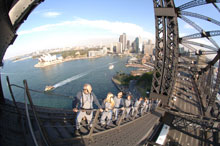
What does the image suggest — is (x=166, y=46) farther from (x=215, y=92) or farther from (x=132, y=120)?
(x=215, y=92)

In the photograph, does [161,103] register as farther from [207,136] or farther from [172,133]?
[207,136]

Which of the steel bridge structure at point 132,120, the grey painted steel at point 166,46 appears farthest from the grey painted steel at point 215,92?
the grey painted steel at point 166,46

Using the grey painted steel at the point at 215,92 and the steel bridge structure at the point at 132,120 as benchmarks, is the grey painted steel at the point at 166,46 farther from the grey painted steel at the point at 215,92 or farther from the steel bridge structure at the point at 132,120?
the grey painted steel at the point at 215,92

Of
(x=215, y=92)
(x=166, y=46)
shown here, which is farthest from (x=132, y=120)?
(x=215, y=92)

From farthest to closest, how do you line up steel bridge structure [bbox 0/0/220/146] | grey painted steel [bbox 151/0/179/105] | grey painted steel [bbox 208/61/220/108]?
1. grey painted steel [bbox 208/61/220/108]
2. grey painted steel [bbox 151/0/179/105]
3. steel bridge structure [bbox 0/0/220/146]

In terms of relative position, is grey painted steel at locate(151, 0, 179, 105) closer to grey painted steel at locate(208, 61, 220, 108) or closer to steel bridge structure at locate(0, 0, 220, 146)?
steel bridge structure at locate(0, 0, 220, 146)

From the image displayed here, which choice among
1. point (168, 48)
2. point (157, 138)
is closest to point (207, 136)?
point (157, 138)

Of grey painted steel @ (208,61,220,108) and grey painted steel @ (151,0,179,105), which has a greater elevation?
grey painted steel @ (151,0,179,105)

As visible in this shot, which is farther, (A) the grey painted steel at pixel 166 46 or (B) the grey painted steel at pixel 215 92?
(B) the grey painted steel at pixel 215 92

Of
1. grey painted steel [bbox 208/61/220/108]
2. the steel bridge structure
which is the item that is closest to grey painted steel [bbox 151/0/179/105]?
the steel bridge structure

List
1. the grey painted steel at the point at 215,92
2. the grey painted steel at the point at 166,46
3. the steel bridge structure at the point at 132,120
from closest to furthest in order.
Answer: the steel bridge structure at the point at 132,120, the grey painted steel at the point at 166,46, the grey painted steel at the point at 215,92

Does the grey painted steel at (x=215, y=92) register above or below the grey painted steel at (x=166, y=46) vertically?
below
